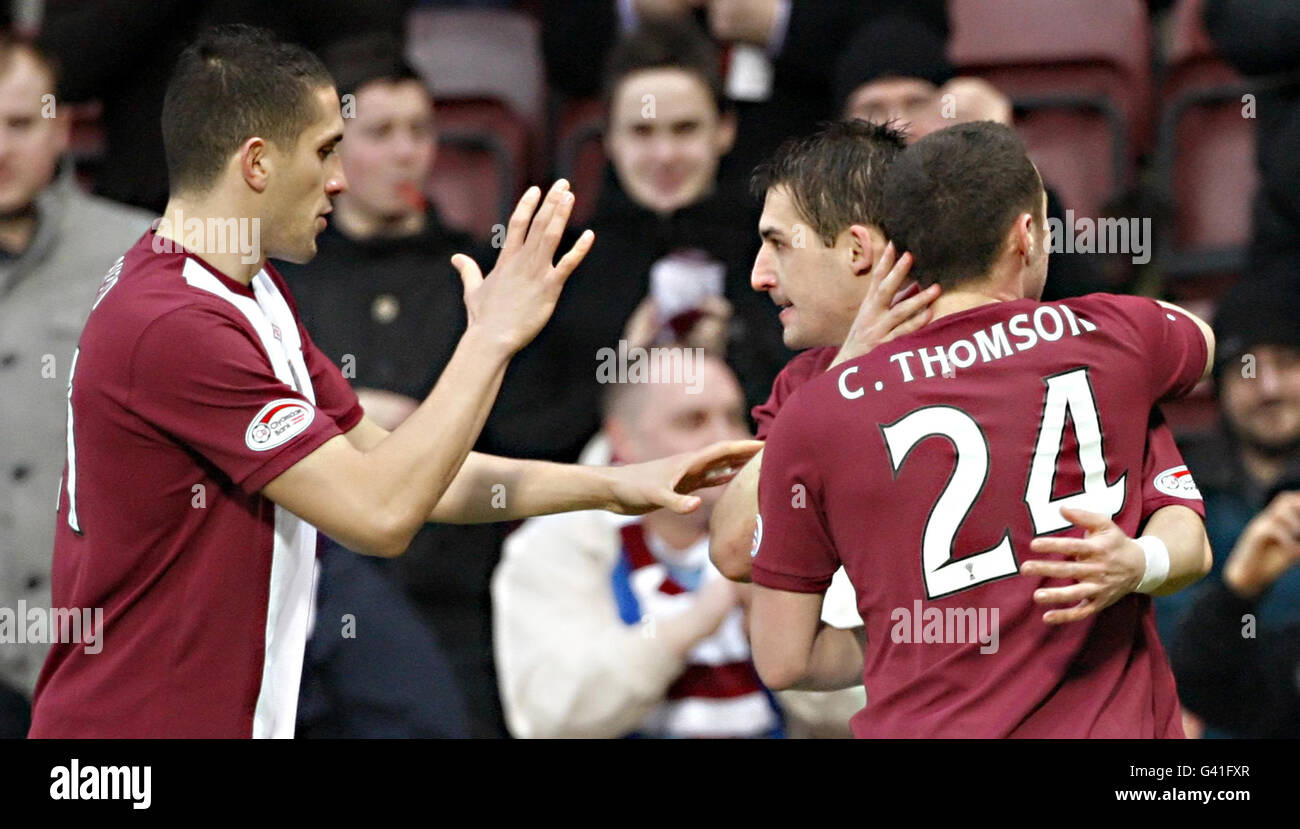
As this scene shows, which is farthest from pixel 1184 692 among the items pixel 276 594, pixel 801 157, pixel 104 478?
pixel 104 478

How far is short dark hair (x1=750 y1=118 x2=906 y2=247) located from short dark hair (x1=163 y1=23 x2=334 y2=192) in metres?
0.86

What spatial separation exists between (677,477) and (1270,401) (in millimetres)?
2552

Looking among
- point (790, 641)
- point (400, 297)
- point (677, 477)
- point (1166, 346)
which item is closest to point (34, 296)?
point (400, 297)

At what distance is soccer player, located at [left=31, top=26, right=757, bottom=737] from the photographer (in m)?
3.14

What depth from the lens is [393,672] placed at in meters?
4.74

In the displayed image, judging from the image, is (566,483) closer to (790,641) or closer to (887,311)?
(790,641)

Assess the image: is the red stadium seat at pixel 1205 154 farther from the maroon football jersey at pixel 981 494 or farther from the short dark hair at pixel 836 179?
the maroon football jersey at pixel 981 494

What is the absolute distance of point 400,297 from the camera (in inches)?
219

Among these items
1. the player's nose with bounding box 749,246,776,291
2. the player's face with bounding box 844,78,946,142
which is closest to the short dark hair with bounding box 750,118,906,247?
the player's nose with bounding box 749,246,776,291

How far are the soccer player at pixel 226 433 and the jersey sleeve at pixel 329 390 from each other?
10 cm

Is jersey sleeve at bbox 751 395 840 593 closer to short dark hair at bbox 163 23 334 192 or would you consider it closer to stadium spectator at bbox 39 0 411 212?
short dark hair at bbox 163 23 334 192

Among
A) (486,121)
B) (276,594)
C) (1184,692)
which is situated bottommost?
(1184,692)

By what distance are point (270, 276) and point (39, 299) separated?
179 cm
